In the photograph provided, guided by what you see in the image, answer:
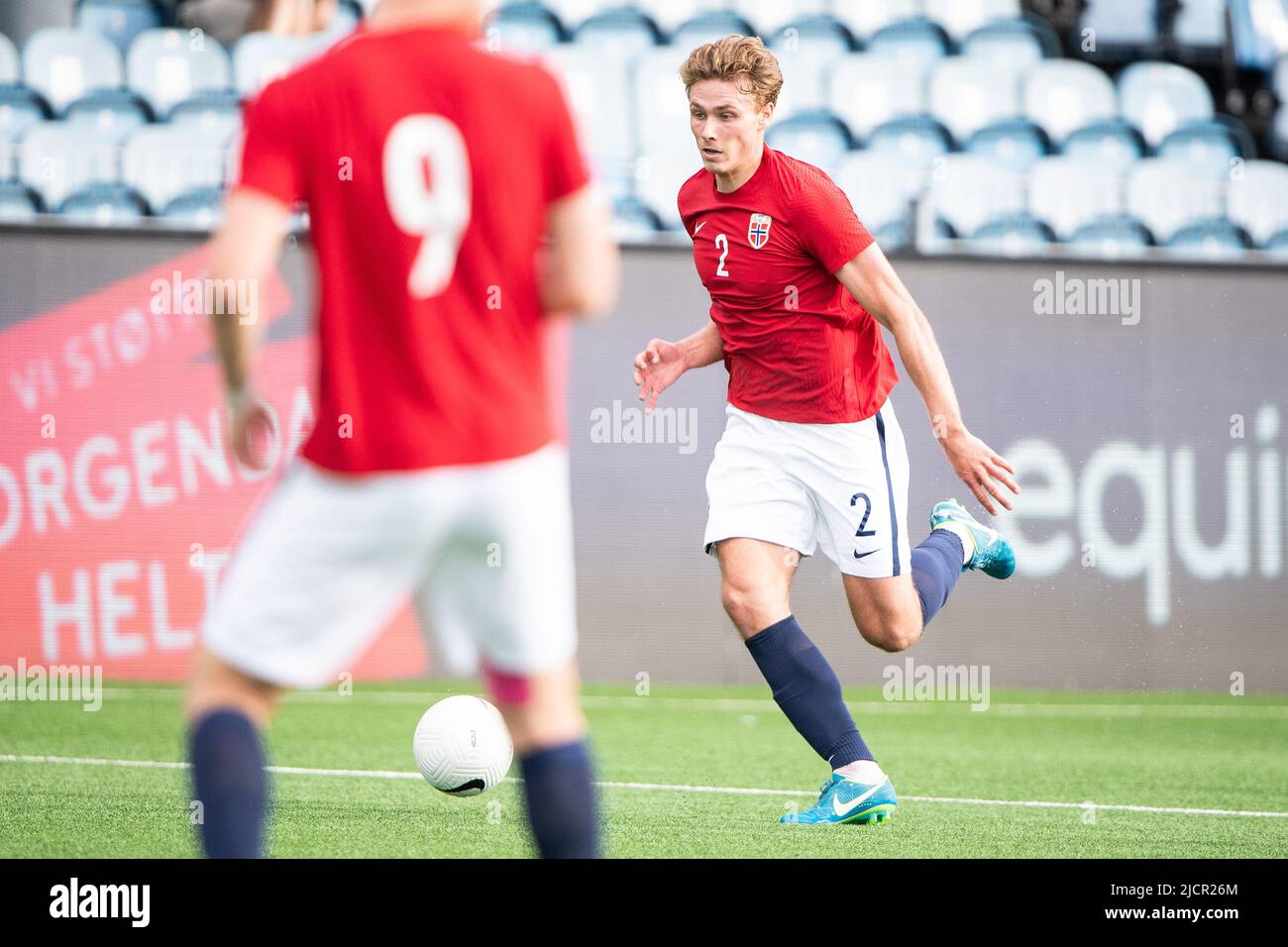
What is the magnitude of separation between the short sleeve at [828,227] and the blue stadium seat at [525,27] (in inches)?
340

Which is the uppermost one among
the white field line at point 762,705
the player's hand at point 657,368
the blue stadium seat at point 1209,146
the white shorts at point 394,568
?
the blue stadium seat at point 1209,146

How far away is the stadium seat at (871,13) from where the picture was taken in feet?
49.1

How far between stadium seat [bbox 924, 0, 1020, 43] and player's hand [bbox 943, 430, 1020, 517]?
1139 centimetres

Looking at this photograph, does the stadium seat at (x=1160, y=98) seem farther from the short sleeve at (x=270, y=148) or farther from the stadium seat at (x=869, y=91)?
the short sleeve at (x=270, y=148)

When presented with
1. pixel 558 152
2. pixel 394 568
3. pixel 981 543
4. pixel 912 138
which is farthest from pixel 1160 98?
pixel 394 568

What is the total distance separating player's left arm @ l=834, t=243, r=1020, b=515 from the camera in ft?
14.5

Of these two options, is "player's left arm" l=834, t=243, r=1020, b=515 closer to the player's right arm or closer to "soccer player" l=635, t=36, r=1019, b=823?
"soccer player" l=635, t=36, r=1019, b=823

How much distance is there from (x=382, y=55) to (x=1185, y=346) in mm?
9058

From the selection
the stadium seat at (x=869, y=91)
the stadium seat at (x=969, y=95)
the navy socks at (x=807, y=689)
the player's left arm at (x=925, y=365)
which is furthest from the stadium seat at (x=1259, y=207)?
the navy socks at (x=807, y=689)

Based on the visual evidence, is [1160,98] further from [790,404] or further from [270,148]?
[270,148]

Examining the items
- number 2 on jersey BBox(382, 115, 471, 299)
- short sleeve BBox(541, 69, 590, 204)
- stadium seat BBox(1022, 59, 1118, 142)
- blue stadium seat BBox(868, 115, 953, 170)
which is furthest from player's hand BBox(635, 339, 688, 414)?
stadium seat BBox(1022, 59, 1118, 142)
